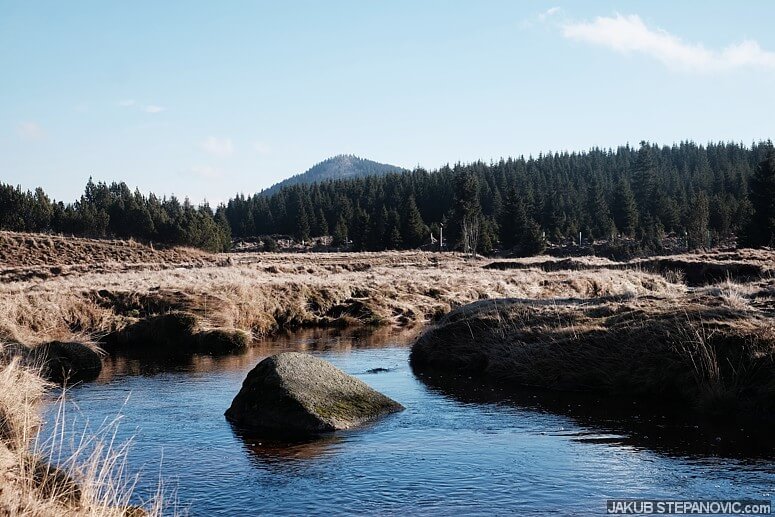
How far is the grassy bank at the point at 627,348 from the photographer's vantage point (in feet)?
45.0

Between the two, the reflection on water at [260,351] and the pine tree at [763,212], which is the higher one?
the pine tree at [763,212]

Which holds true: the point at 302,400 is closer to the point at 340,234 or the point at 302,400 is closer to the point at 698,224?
the point at 698,224

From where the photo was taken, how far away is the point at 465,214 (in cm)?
9744

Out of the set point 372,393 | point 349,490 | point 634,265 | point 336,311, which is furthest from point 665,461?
point 634,265

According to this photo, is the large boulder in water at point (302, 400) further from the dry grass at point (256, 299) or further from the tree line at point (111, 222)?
the tree line at point (111, 222)

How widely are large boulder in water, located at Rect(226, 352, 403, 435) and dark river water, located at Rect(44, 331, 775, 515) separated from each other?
1.38 feet

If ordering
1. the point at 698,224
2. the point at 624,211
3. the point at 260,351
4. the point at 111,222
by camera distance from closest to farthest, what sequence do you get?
the point at 260,351 → the point at 698,224 → the point at 111,222 → the point at 624,211

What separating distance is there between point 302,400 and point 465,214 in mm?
85310

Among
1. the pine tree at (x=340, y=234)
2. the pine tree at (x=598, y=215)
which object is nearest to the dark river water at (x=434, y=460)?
the pine tree at (x=340, y=234)

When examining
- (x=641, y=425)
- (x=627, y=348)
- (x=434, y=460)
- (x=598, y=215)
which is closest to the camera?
(x=434, y=460)

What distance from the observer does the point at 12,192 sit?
114 m

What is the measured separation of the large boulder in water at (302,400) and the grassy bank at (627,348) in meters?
4.61

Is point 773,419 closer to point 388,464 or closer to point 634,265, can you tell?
point 388,464

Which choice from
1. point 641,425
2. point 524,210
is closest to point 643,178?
point 524,210
